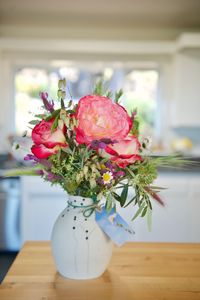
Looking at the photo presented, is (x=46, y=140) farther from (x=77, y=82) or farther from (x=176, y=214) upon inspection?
(x=77, y=82)

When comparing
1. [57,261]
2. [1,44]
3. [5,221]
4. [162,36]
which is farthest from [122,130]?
[162,36]

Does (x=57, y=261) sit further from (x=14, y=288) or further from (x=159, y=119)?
Result: (x=159, y=119)

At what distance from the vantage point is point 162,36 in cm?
354

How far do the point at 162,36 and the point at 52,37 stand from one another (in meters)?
1.13

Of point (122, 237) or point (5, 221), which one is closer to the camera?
point (122, 237)

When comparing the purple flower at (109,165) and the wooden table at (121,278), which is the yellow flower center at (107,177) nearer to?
the purple flower at (109,165)

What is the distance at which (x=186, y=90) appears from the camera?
326cm

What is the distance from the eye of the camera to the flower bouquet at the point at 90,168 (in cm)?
76

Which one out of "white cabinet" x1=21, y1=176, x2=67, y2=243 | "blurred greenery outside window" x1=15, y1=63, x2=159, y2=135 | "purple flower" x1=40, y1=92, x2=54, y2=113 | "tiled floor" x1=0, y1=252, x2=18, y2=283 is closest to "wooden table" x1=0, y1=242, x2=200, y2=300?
"purple flower" x1=40, y1=92, x2=54, y2=113

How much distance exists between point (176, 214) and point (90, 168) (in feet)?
6.58

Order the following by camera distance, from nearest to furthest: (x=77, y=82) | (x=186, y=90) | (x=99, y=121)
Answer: (x=99, y=121)
(x=186, y=90)
(x=77, y=82)

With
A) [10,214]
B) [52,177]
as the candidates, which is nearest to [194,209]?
[10,214]

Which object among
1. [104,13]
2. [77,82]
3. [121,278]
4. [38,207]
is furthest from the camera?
[77,82]

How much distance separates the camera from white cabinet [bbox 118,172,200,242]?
Result: 2594mm
